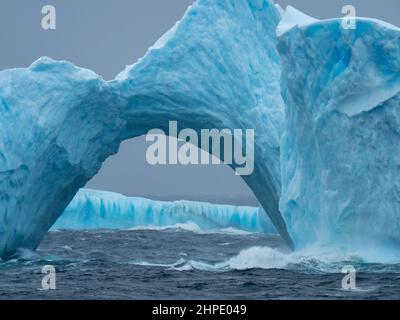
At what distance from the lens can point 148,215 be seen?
33344 millimetres

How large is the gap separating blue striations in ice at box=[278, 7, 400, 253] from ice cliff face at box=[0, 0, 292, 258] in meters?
2.63

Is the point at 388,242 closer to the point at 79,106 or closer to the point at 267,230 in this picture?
the point at 79,106

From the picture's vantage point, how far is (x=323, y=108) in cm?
1274

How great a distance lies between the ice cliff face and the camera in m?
14.9

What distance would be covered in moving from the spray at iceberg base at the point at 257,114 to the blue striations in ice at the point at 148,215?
13.9 metres

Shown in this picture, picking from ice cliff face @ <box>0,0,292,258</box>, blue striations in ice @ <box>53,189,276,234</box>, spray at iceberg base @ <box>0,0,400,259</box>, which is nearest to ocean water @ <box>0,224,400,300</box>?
spray at iceberg base @ <box>0,0,400,259</box>

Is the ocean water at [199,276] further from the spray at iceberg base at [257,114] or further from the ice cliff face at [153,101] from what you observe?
the ice cliff face at [153,101]

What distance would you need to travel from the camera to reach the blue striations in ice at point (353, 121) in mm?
12320

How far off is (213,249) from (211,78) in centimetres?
619

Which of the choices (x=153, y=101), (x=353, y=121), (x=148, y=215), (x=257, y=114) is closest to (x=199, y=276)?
(x=353, y=121)

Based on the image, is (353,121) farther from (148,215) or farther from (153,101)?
(148,215)

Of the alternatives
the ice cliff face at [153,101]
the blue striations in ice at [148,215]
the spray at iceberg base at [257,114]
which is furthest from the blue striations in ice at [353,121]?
the blue striations in ice at [148,215]

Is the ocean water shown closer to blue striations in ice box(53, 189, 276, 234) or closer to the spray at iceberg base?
the spray at iceberg base

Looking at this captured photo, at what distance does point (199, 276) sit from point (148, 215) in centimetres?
2045
